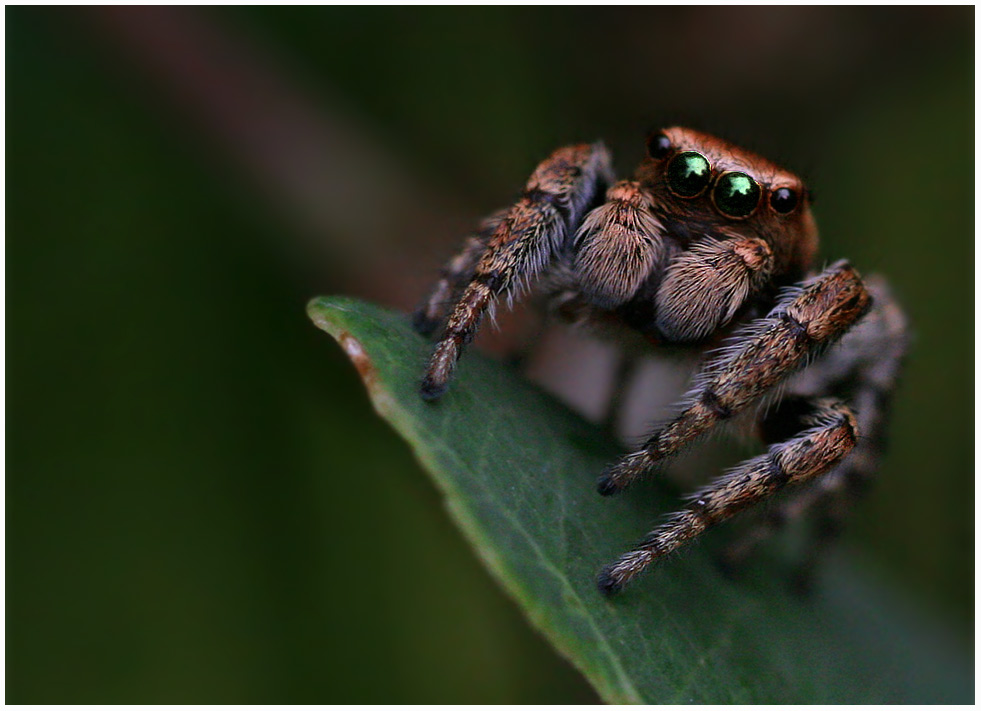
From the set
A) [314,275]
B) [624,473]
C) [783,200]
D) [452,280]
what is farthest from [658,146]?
[314,275]

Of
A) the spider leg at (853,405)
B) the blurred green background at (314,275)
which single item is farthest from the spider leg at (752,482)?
the blurred green background at (314,275)

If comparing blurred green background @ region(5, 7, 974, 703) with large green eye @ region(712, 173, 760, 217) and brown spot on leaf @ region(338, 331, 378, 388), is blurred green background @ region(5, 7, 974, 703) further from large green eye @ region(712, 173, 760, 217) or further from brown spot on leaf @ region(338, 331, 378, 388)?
brown spot on leaf @ region(338, 331, 378, 388)

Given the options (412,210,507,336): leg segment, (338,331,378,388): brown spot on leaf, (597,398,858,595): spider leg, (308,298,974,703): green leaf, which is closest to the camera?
(308,298,974,703): green leaf

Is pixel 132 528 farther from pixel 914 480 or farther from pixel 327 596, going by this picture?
pixel 914 480

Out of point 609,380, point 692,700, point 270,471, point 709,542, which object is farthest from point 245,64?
point 692,700

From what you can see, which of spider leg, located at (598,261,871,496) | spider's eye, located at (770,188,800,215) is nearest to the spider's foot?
spider leg, located at (598,261,871,496)

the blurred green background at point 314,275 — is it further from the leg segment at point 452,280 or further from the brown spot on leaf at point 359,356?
the brown spot on leaf at point 359,356
